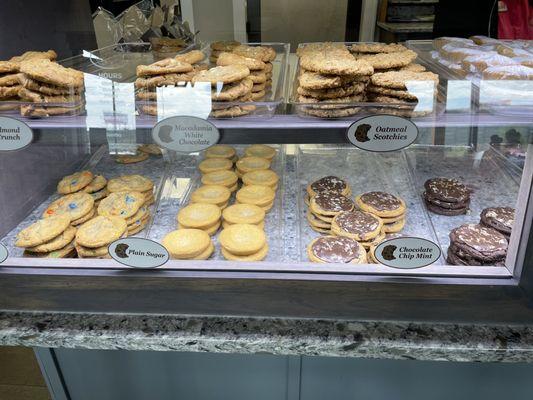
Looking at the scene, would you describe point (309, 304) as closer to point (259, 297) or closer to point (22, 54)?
point (259, 297)

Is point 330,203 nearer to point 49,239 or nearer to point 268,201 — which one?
point 268,201

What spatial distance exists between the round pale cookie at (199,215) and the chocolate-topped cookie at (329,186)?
0.40 m

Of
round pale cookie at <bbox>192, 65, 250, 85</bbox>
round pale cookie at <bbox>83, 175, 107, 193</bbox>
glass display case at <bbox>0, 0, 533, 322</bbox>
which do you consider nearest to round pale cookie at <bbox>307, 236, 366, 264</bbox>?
glass display case at <bbox>0, 0, 533, 322</bbox>

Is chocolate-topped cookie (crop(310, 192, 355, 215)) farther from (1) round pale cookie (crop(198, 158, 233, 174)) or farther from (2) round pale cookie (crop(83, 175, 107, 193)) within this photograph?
(2) round pale cookie (crop(83, 175, 107, 193))

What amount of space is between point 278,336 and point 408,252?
1.31 ft

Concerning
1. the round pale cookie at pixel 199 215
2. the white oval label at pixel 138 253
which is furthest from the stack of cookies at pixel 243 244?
the white oval label at pixel 138 253

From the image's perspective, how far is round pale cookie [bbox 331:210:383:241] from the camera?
1.54m

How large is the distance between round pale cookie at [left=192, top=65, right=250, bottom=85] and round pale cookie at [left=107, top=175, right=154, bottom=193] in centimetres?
77

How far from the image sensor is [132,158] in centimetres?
212

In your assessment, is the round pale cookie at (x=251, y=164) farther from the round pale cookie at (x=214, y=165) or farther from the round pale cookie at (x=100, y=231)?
the round pale cookie at (x=100, y=231)

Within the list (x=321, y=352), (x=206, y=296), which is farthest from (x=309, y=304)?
(x=206, y=296)

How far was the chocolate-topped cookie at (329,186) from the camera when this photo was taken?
180cm

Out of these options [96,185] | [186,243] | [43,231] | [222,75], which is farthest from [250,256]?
[96,185]

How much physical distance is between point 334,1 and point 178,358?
6.54 ft
